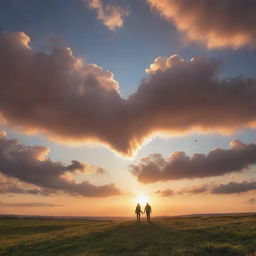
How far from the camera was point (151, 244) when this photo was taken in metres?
29.4

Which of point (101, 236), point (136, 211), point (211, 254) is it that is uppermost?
point (136, 211)

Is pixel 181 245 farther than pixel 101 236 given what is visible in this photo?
No

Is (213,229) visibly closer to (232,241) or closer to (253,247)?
(232,241)

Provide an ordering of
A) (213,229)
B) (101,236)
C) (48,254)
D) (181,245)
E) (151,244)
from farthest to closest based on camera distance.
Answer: (101,236) → (213,229) → (48,254) → (151,244) → (181,245)

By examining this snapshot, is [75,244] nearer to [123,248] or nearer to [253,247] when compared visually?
[123,248]

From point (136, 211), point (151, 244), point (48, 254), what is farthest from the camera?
point (136, 211)

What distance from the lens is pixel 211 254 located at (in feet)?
75.9

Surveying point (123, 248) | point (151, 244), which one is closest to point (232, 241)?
point (151, 244)

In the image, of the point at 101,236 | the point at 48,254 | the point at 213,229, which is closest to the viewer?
the point at 48,254

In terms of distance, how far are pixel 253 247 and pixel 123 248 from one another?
427 inches

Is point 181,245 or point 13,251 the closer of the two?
point 181,245

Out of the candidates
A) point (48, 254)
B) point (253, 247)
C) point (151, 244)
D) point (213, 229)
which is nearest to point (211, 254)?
point (253, 247)

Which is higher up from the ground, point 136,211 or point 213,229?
point 136,211

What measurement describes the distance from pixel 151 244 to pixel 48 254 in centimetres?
975
